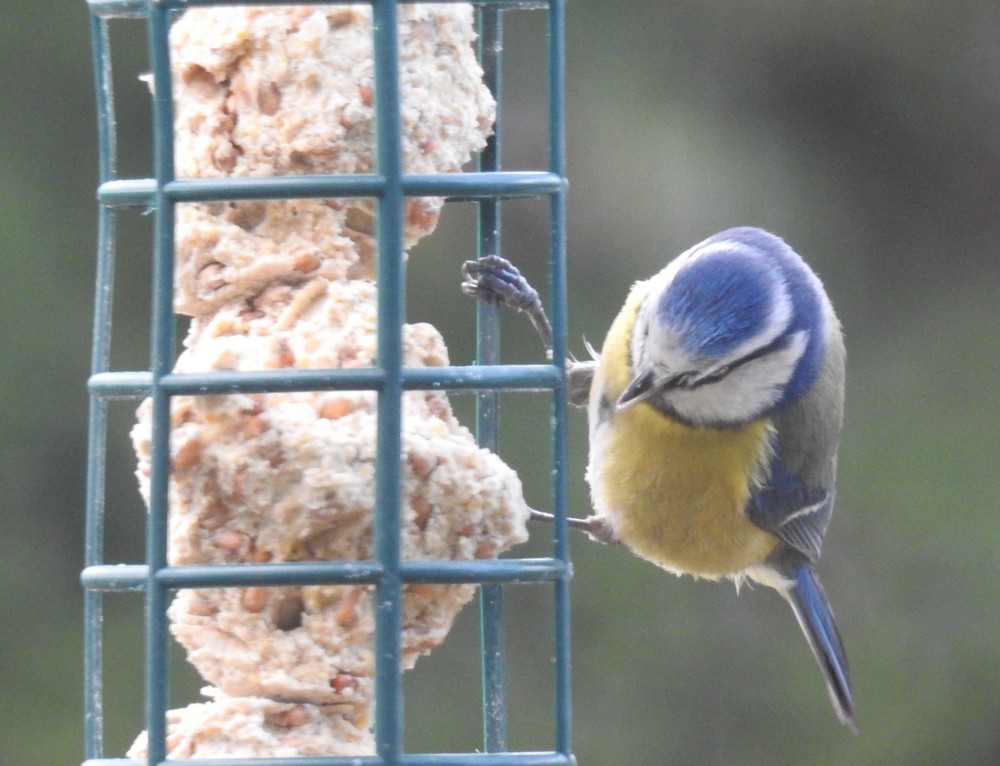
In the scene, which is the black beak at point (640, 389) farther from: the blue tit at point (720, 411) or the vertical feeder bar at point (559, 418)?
the vertical feeder bar at point (559, 418)

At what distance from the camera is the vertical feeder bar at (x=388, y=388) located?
182 cm

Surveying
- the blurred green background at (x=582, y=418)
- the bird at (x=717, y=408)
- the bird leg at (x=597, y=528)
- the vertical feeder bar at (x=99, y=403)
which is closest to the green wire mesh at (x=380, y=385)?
the vertical feeder bar at (x=99, y=403)

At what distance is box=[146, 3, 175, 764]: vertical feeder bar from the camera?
184 cm

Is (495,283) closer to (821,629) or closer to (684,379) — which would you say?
(684,379)

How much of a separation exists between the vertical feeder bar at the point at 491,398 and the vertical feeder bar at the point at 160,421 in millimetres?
436

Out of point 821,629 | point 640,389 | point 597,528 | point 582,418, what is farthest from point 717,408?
point 582,418

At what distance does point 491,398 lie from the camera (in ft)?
7.50

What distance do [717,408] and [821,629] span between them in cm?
84

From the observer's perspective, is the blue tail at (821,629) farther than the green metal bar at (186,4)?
Yes

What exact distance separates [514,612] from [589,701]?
34 cm

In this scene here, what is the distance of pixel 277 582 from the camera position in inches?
71.1

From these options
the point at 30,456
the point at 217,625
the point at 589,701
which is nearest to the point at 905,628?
the point at 589,701

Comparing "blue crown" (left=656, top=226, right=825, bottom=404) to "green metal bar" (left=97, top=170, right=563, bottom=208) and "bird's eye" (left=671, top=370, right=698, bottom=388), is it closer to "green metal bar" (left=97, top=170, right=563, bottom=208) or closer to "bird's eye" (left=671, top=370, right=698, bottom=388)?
"bird's eye" (left=671, top=370, right=698, bottom=388)

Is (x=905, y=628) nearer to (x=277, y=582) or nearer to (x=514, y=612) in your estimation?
(x=514, y=612)
